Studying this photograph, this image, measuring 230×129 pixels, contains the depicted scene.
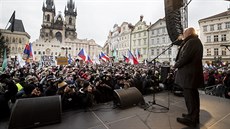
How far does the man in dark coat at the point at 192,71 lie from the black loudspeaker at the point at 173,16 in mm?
2425

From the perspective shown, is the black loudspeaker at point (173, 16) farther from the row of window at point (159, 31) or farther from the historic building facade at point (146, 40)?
the row of window at point (159, 31)

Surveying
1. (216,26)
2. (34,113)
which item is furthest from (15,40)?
(216,26)

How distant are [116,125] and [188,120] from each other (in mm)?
1548

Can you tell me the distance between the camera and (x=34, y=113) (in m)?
2.52

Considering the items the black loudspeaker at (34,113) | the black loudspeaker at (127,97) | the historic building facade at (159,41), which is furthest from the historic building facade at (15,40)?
the black loudspeaker at (127,97)

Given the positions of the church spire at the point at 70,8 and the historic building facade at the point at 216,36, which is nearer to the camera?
the historic building facade at the point at 216,36

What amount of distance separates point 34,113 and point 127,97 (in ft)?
7.82

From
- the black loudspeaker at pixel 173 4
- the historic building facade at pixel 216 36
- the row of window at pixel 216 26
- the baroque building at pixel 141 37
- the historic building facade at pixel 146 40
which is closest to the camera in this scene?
the black loudspeaker at pixel 173 4

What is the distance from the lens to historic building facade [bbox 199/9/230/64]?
2664cm

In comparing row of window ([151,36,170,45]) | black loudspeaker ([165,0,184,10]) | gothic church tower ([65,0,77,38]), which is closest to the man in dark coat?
black loudspeaker ([165,0,184,10])

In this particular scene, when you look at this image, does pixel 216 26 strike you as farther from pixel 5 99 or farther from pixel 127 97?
pixel 5 99

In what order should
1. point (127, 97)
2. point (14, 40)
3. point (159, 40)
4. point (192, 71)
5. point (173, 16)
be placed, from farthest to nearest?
point (14, 40) < point (159, 40) < point (173, 16) < point (127, 97) < point (192, 71)

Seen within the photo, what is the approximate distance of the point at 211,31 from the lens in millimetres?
29266

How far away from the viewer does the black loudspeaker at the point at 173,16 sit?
4.38 m
